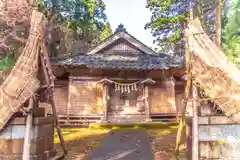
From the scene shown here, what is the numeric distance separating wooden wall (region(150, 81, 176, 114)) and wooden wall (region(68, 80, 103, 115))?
13.0 ft

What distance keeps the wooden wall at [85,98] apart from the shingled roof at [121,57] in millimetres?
1672

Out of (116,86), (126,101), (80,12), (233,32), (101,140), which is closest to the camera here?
(101,140)

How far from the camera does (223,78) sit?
5.62m

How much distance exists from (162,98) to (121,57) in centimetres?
451

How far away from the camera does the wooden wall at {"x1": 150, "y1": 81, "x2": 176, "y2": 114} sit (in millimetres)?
16891

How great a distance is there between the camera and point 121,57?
17672 mm

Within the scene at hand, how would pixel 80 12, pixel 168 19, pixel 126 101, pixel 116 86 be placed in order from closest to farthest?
pixel 116 86 → pixel 126 101 → pixel 168 19 → pixel 80 12

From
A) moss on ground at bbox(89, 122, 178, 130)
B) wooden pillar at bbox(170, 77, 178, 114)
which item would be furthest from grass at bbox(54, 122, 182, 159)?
wooden pillar at bbox(170, 77, 178, 114)

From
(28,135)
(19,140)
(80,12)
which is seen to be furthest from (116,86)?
(80,12)

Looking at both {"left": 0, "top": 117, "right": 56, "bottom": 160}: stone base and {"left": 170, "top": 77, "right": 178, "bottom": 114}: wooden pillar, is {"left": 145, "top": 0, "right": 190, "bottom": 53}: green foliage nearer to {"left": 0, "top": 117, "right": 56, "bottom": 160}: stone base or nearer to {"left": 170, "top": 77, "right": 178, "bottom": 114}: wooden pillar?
{"left": 170, "top": 77, "right": 178, "bottom": 114}: wooden pillar

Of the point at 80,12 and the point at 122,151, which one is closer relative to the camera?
the point at 122,151

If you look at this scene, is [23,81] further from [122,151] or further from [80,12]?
[80,12]

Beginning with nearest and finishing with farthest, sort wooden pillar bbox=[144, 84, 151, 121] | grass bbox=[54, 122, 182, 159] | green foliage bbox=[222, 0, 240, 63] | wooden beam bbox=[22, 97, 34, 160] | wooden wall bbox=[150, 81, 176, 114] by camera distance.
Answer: wooden beam bbox=[22, 97, 34, 160] < grass bbox=[54, 122, 182, 159] < wooden pillar bbox=[144, 84, 151, 121] < wooden wall bbox=[150, 81, 176, 114] < green foliage bbox=[222, 0, 240, 63]

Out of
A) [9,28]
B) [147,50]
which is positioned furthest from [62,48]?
[147,50]
